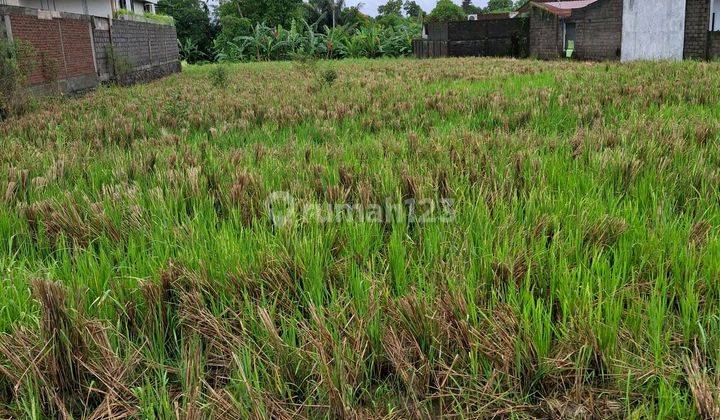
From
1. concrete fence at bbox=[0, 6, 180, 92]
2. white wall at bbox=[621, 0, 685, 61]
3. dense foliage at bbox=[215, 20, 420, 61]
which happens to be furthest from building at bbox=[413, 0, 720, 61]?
concrete fence at bbox=[0, 6, 180, 92]

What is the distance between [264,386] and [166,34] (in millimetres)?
22741

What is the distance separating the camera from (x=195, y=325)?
1.36 metres

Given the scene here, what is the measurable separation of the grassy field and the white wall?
14961 millimetres

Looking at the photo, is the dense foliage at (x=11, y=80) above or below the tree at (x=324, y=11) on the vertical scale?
below

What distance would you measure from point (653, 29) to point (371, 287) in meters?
17.8

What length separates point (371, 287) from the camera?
135 cm

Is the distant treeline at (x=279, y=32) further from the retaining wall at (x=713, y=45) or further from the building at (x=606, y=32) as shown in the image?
the retaining wall at (x=713, y=45)

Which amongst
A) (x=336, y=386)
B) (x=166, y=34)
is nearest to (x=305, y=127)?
(x=336, y=386)

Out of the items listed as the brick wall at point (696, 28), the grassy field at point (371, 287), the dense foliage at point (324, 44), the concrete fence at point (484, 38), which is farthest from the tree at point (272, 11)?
the grassy field at point (371, 287)

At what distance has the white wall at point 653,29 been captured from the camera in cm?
1538

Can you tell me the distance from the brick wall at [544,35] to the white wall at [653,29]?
2.49 m

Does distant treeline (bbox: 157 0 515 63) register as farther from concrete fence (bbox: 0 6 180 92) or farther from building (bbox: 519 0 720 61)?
building (bbox: 519 0 720 61)

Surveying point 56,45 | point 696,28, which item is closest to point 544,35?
point 696,28

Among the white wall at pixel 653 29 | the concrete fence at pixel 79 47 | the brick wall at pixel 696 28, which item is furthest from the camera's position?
the white wall at pixel 653 29
